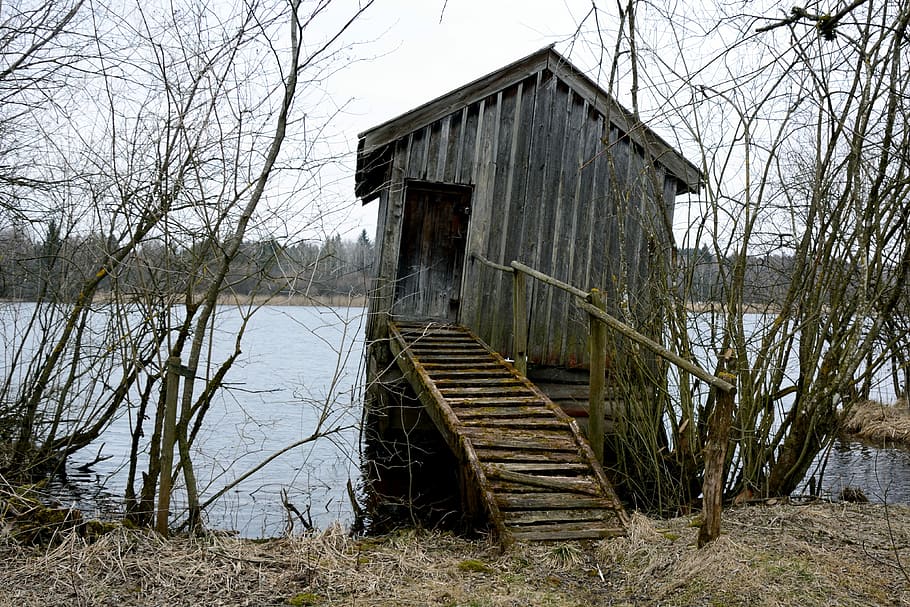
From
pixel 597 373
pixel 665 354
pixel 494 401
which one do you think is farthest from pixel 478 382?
pixel 665 354

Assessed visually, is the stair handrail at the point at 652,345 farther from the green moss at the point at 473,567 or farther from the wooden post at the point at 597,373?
the green moss at the point at 473,567

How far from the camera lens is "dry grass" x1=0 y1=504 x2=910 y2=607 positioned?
4.05 m

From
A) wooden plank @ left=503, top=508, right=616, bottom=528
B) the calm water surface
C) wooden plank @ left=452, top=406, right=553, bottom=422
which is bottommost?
the calm water surface

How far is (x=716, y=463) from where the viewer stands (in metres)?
4.56

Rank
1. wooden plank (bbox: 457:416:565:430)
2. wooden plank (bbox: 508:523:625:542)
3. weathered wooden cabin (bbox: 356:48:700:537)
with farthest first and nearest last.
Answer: weathered wooden cabin (bbox: 356:48:700:537)
wooden plank (bbox: 457:416:565:430)
wooden plank (bbox: 508:523:625:542)

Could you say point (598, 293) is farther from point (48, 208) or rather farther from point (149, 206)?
point (48, 208)

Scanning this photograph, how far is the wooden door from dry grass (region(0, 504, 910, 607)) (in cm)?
722

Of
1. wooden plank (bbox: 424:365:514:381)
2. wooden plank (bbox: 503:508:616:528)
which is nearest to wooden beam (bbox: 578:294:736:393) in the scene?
wooden plank (bbox: 503:508:616:528)

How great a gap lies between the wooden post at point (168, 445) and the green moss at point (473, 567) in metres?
1.94

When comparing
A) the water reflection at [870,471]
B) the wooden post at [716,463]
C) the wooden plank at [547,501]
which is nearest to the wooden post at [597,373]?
the wooden plank at [547,501]

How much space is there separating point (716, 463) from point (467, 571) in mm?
1573

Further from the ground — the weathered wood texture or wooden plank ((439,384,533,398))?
the weathered wood texture

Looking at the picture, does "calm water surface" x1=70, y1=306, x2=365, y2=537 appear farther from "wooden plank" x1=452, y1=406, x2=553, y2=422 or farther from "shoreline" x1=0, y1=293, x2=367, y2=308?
"wooden plank" x1=452, y1=406, x2=553, y2=422

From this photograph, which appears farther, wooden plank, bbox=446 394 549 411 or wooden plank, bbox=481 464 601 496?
wooden plank, bbox=446 394 549 411
